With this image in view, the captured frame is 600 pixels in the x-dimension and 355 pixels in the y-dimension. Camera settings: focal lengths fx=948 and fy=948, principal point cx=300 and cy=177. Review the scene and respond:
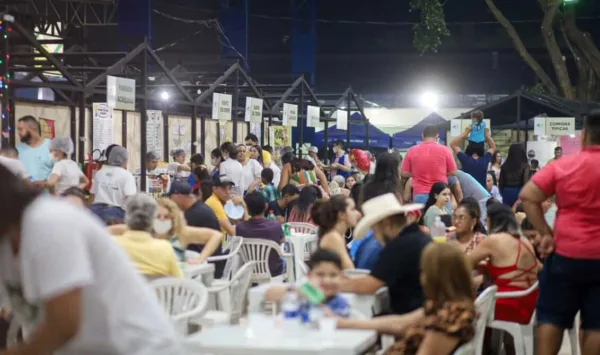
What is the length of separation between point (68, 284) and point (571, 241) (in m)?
3.40

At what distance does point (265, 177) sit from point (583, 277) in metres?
7.01

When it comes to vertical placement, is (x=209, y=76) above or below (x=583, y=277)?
above

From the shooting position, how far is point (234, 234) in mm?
9023

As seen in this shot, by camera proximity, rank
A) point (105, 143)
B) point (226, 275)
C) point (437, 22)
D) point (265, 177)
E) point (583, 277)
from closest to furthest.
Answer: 1. point (583, 277)
2. point (226, 275)
3. point (265, 177)
4. point (105, 143)
5. point (437, 22)

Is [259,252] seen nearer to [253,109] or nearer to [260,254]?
[260,254]

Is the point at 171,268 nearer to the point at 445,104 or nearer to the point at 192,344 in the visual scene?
the point at 192,344

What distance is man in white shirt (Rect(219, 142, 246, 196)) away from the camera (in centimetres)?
1245

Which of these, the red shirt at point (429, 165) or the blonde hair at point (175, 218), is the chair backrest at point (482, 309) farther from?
the red shirt at point (429, 165)

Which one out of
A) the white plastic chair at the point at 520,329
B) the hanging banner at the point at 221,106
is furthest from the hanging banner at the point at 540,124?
the white plastic chair at the point at 520,329

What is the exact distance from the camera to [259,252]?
28.3ft

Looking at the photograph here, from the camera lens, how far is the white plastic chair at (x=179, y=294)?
5262 mm

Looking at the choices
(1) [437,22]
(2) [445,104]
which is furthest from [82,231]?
(2) [445,104]

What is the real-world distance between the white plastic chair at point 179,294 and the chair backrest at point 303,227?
4.29 meters

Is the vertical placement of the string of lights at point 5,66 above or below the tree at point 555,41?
below
